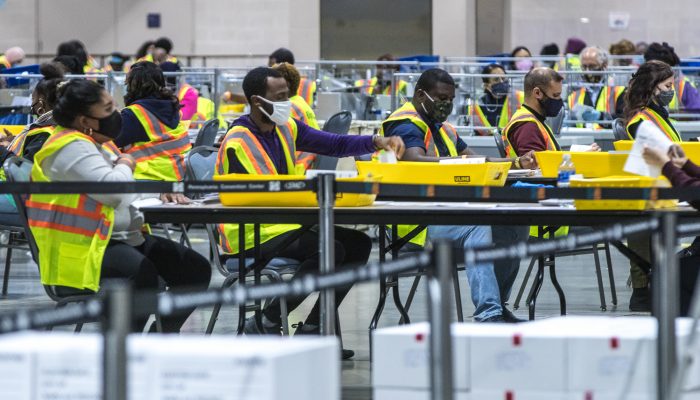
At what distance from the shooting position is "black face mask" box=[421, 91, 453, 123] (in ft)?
21.3

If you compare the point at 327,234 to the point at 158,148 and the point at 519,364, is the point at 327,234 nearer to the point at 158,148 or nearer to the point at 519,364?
the point at 519,364

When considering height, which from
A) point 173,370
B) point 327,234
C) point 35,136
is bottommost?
point 173,370

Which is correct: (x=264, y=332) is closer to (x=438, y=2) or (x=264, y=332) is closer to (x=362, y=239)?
(x=362, y=239)

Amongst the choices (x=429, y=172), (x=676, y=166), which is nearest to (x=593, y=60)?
(x=429, y=172)

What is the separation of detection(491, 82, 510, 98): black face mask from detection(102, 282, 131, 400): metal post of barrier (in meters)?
8.76

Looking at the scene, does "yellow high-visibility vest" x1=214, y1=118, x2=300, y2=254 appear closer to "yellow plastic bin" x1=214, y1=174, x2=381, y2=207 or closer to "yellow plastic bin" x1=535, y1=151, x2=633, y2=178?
"yellow plastic bin" x1=214, y1=174, x2=381, y2=207

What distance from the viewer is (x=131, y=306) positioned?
2.58m

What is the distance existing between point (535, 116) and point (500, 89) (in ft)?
13.4

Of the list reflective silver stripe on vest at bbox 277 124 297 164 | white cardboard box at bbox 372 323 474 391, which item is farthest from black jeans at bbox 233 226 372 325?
white cardboard box at bbox 372 323 474 391

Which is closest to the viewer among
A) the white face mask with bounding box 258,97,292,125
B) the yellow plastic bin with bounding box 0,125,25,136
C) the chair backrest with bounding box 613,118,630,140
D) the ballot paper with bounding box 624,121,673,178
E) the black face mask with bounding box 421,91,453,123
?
the ballot paper with bounding box 624,121,673,178

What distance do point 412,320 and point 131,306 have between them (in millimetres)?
4293

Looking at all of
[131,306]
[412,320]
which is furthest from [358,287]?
[131,306]

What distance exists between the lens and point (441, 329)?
3.04m

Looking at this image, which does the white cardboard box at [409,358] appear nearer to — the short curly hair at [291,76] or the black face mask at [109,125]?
the black face mask at [109,125]
